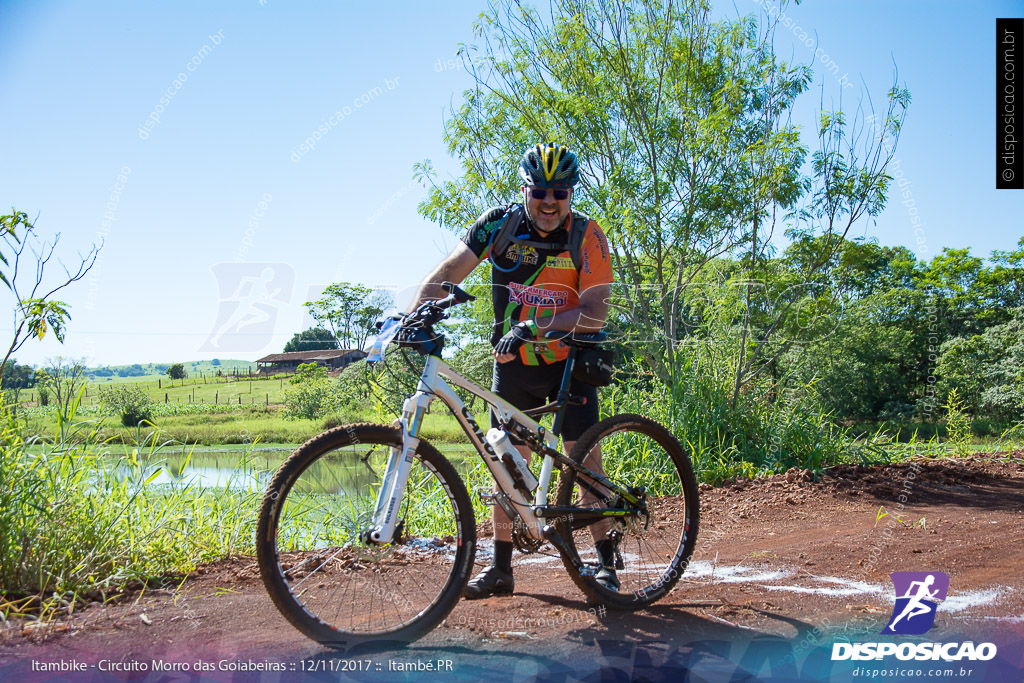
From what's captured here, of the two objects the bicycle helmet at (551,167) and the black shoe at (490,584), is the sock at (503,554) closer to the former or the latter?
the black shoe at (490,584)

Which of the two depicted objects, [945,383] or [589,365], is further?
[945,383]

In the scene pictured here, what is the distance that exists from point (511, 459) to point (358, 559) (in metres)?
0.71

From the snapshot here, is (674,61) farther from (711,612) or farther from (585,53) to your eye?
(711,612)

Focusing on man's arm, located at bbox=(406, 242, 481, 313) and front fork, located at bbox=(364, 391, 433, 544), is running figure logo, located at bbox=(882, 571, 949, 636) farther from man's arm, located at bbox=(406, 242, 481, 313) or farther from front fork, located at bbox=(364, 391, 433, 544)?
man's arm, located at bbox=(406, 242, 481, 313)

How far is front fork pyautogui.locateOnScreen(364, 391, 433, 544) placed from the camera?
2.47m

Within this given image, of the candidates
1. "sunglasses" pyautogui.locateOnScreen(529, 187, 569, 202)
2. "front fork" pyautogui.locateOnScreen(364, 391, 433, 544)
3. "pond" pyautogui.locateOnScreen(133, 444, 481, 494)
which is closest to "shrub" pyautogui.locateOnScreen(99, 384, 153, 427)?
"pond" pyautogui.locateOnScreen(133, 444, 481, 494)

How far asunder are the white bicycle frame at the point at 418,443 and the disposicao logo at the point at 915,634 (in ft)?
4.16

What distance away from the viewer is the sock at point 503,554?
10.4 feet

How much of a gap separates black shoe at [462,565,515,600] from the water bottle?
21.0 inches

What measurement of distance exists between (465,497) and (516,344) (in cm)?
65

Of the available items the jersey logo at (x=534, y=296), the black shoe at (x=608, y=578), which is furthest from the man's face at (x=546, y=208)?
the black shoe at (x=608, y=578)

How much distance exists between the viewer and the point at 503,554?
10.5 ft

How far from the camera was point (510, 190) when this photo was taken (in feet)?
24.1

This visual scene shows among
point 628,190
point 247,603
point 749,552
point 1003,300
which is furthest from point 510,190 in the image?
point 1003,300
